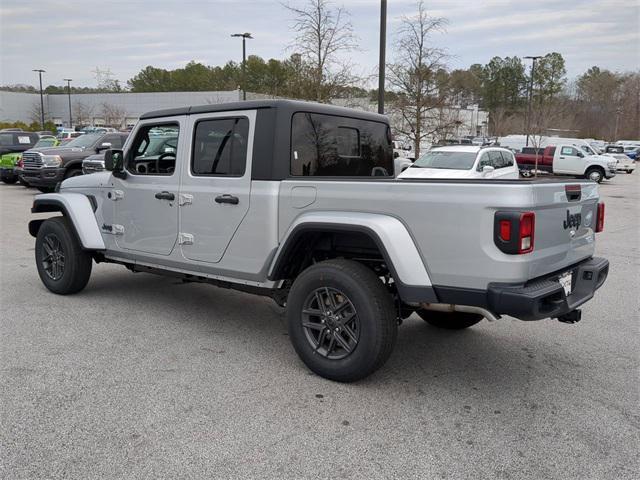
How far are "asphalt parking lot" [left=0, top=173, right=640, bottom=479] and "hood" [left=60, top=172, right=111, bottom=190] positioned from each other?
1.26 m

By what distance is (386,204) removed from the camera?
3631mm

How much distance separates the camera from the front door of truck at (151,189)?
5.03 meters

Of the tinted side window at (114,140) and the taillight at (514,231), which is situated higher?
the tinted side window at (114,140)

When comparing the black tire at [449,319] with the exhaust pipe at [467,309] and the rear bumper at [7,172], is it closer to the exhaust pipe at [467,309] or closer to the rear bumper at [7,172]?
the exhaust pipe at [467,309]

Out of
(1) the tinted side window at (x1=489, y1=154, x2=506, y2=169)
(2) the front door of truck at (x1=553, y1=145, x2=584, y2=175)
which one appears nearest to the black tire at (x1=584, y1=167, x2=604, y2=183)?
(2) the front door of truck at (x1=553, y1=145, x2=584, y2=175)

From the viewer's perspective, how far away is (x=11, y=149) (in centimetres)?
2112

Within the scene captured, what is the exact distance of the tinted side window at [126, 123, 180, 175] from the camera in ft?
16.9

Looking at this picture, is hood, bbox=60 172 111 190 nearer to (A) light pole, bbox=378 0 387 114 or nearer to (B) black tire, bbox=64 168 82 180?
(A) light pole, bbox=378 0 387 114

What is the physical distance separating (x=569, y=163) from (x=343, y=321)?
29046 millimetres

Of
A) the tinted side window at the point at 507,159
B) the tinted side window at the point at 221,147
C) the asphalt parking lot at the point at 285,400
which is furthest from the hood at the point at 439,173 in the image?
the tinted side window at the point at 221,147

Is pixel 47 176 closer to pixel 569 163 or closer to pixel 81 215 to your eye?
pixel 81 215

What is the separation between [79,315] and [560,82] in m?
92.9

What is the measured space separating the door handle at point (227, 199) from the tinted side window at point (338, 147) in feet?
1.64

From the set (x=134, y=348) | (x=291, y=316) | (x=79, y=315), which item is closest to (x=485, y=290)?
(x=291, y=316)
